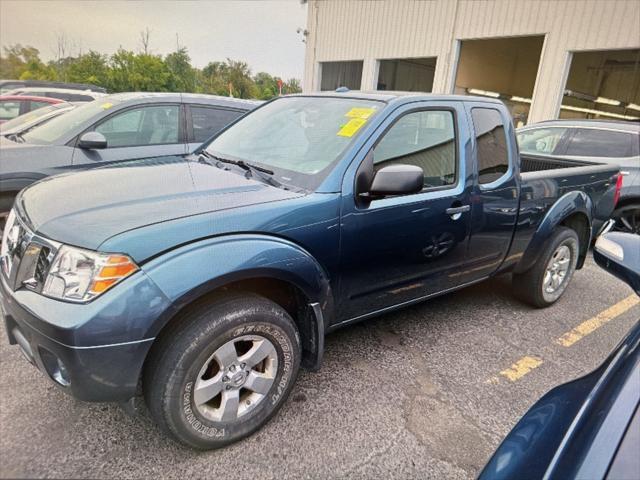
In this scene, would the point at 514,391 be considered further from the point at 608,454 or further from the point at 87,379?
the point at 87,379

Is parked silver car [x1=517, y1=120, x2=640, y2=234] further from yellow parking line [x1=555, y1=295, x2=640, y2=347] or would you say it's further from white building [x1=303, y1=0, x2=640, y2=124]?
white building [x1=303, y1=0, x2=640, y2=124]

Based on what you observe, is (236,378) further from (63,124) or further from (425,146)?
(63,124)

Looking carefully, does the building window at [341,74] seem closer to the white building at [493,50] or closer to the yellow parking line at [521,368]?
the white building at [493,50]

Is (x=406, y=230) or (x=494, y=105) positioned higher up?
(x=494, y=105)

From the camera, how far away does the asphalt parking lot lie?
1992mm

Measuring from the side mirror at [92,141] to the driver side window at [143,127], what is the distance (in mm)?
281

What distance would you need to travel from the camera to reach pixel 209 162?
2797 mm

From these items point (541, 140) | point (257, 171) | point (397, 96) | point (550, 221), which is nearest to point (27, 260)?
point (257, 171)

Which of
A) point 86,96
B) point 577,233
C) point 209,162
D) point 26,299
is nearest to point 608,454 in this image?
point 26,299

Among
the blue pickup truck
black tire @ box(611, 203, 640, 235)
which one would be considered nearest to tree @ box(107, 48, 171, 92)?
black tire @ box(611, 203, 640, 235)

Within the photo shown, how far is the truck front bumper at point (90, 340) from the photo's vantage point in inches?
63.9

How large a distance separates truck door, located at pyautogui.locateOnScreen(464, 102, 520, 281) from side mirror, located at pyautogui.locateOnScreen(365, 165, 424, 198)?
2.85 feet

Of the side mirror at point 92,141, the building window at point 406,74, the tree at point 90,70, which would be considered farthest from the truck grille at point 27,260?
the tree at point 90,70

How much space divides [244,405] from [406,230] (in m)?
1.33
